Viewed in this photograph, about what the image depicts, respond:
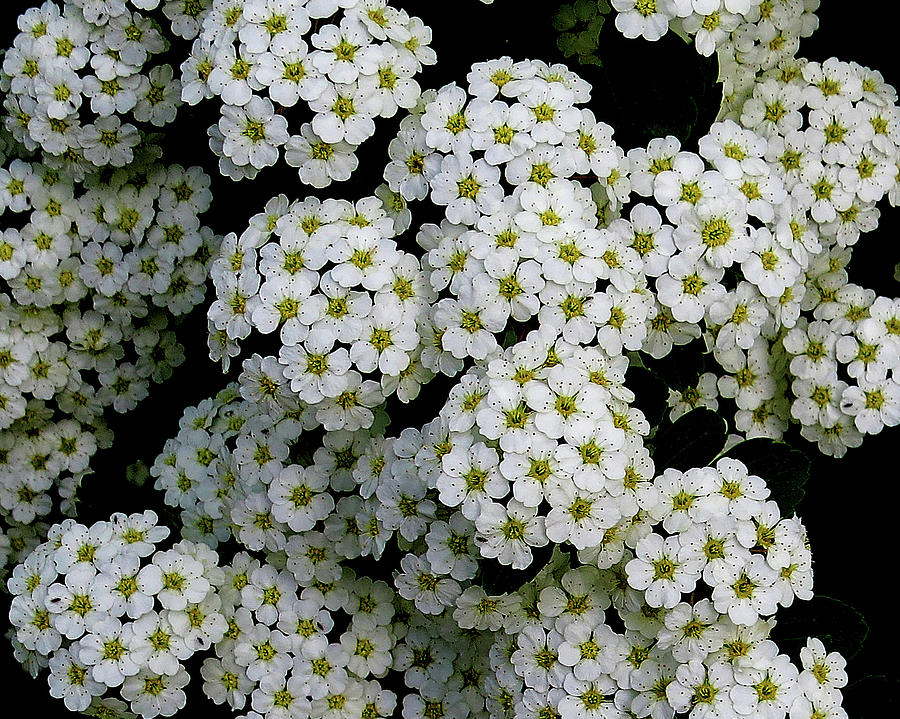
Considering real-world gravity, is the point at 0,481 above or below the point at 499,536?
below

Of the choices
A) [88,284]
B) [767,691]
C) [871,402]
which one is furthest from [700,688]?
[88,284]

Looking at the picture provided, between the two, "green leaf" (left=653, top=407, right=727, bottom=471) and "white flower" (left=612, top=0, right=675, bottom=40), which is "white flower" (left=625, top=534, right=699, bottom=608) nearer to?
"green leaf" (left=653, top=407, right=727, bottom=471)

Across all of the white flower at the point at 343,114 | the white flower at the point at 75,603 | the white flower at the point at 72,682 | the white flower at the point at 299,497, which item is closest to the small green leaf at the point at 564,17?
the white flower at the point at 343,114

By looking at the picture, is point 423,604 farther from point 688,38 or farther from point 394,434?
point 688,38

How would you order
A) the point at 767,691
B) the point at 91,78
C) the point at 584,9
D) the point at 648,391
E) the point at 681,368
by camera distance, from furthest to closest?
the point at 584,9 < the point at 91,78 < the point at 681,368 < the point at 648,391 < the point at 767,691

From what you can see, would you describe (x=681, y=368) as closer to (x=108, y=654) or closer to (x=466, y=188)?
(x=466, y=188)

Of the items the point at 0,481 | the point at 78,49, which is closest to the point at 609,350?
the point at 78,49
